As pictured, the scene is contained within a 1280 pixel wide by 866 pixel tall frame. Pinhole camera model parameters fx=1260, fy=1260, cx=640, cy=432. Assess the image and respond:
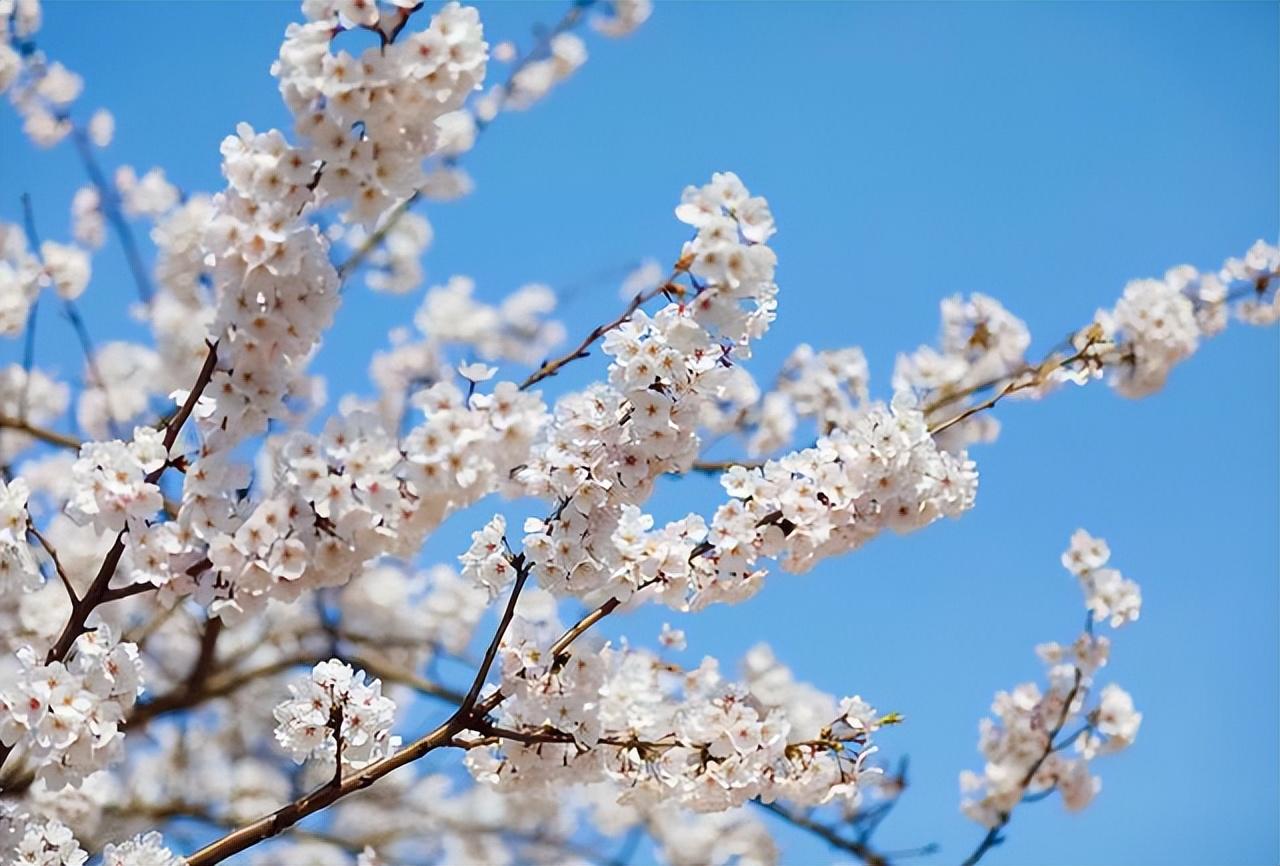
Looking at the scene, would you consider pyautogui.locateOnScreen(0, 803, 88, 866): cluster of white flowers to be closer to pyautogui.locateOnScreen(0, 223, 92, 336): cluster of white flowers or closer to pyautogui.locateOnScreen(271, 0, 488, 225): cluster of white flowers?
pyautogui.locateOnScreen(271, 0, 488, 225): cluster of white flowers

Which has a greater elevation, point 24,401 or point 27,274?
point 27,274

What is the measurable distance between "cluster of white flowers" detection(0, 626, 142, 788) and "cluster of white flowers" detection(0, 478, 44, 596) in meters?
0.12

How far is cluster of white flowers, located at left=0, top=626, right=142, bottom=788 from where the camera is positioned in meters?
2.17

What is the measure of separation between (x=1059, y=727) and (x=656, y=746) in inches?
97.5

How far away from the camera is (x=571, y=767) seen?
9.45 feet

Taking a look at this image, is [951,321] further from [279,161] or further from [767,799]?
[279,161]

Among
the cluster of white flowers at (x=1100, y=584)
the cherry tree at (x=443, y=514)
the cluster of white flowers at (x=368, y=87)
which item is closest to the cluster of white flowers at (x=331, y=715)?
the cherry tree at (x=443, y=514)

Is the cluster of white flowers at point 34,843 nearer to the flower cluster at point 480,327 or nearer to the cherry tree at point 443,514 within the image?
the cherry tree at point 443,514

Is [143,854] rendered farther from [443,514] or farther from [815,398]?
[815,398]

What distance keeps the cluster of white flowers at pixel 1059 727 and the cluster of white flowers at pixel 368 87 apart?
3.41 m

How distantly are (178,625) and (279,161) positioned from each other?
3735mm

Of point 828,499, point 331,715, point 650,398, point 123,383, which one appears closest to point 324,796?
point 331,715

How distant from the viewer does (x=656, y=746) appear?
109 inches

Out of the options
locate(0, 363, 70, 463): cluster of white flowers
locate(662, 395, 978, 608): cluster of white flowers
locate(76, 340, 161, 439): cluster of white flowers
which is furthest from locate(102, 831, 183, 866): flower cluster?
locate(76, 340, 161, 439): cluster of white flowers
